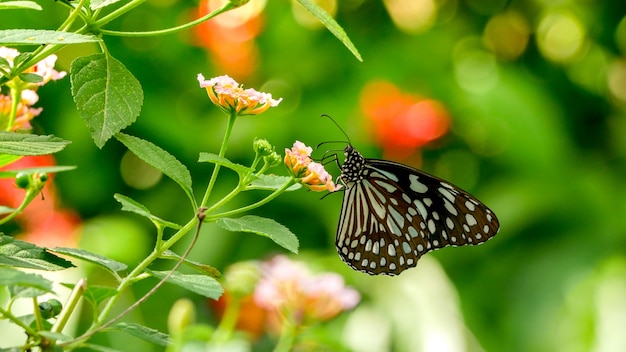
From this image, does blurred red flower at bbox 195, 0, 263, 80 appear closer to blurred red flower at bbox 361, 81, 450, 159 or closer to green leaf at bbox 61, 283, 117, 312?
blurred red flower at bbox 361, 81, 450, 159

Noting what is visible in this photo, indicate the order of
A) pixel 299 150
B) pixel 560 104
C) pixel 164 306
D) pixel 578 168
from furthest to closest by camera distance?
pixel 560 104, pixel 578 168, pixel 164 306, pixel 299 150

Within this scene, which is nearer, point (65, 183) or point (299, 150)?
point (299, 150)

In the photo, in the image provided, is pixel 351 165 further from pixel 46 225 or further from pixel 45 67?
pixel 46 225

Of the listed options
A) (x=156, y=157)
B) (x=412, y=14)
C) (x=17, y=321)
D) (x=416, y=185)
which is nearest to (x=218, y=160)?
(x=156, y=157)

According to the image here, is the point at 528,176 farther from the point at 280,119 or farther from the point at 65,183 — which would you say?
the point at 65,183

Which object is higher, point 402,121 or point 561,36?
point 561,36

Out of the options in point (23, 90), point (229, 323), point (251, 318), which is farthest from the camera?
point (251, 318)

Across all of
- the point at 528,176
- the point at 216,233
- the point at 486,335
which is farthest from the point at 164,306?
the point at 528,176

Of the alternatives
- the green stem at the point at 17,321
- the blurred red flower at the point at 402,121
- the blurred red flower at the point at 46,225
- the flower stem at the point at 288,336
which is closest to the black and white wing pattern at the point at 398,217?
the flower stem at the point at 288,336
